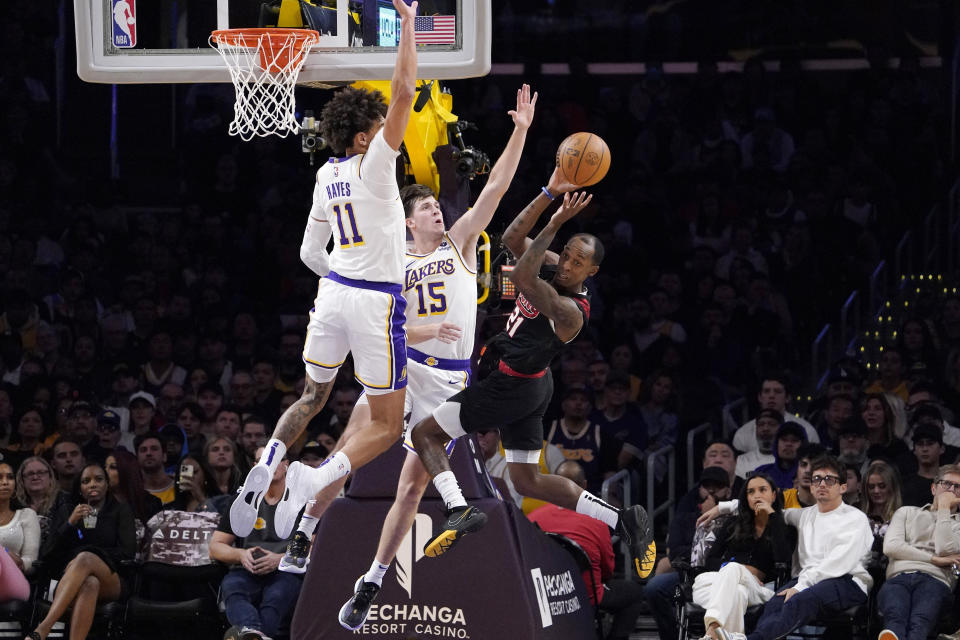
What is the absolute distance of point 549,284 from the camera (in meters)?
8.61

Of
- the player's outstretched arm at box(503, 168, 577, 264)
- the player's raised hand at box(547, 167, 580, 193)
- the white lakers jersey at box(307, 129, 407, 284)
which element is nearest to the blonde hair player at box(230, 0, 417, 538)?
the white lakers jersey at box(307, 129, 407, 284)

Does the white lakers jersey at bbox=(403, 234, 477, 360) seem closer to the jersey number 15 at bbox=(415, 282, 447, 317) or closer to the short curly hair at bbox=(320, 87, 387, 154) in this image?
the jersey number 15 at bbox=(415, 282, 447, 317)

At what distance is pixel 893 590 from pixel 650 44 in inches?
404

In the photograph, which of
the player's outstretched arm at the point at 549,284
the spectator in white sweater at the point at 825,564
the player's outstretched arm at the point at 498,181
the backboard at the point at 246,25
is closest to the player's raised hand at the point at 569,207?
the player's outstretched arm at the point at 549,284

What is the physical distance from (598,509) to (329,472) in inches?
77.0

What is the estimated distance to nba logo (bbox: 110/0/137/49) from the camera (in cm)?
860

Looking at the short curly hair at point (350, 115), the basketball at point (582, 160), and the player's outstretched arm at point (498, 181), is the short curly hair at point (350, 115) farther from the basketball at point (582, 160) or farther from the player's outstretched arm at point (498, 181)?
the basketball at point (582, 160)

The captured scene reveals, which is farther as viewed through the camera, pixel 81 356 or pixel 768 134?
pixel 768 134

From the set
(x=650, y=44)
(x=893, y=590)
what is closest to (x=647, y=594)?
(x=893, y=590)

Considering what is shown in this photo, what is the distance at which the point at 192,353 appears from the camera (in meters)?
14.2

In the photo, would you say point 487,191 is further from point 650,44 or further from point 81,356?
point 650,44

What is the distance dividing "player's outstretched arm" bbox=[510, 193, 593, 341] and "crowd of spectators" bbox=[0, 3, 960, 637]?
289 cm

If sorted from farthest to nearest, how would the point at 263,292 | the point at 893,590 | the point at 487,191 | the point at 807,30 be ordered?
the point at 807,30, the point at 263,292, the point at 893,590, the point at 487,191

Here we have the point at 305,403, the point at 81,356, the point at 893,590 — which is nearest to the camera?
the point at 305,403
